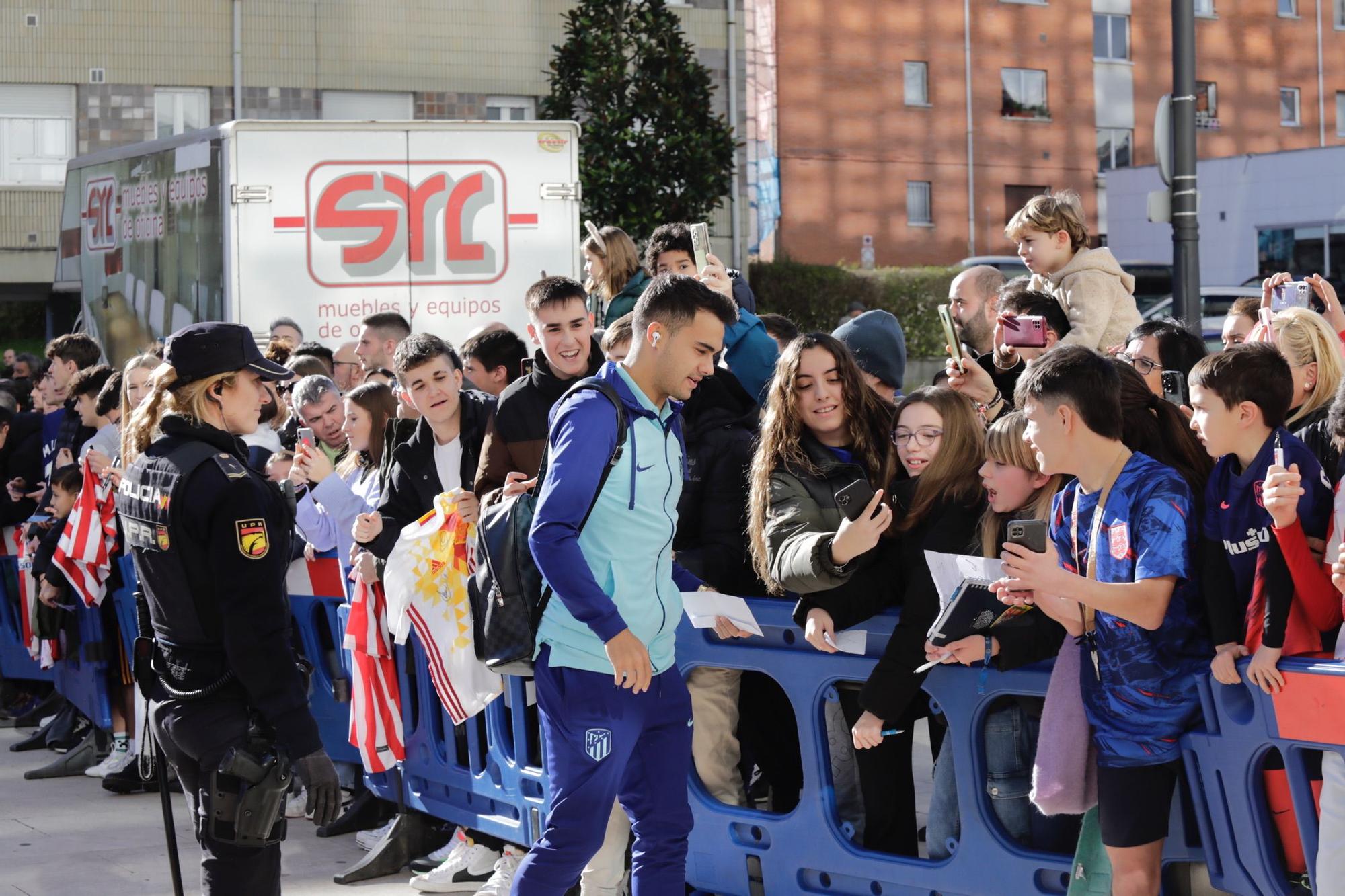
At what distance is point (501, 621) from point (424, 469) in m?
1.94

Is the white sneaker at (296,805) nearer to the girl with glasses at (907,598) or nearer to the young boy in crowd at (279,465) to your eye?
the young boy in crowd at (279,465)

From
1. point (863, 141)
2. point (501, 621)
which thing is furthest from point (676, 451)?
point (863, 141)

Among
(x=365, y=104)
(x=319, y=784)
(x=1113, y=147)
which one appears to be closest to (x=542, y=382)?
(x=319, y=784)

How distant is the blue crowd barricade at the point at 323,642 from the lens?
7.21 metres

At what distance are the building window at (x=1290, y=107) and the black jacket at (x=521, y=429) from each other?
150ft

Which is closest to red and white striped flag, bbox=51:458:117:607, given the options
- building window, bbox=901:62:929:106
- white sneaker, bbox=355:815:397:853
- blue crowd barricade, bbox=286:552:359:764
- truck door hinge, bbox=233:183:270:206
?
blue crowd barricade, bbox=286:552:359:764

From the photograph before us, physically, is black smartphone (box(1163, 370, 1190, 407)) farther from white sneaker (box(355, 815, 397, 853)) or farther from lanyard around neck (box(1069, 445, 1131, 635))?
white sneaker (box(355, 815, 397, 853))

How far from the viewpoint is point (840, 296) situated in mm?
32375

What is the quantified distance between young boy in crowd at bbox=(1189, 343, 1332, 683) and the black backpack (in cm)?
167

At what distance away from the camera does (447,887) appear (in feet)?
20.0

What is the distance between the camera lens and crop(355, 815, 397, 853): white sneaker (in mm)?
6727

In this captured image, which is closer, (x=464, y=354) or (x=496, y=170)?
(x=464, y=354)

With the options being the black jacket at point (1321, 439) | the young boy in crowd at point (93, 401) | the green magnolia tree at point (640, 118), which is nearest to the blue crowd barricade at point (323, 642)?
the young boy in crowd at point (93, 401)

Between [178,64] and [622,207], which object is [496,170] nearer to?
[622,207]
